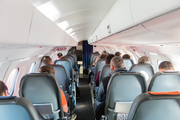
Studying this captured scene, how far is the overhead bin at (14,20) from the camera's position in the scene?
3.76ft

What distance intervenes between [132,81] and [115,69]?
541 millimetres

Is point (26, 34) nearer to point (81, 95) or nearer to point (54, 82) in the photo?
point (54, 82)

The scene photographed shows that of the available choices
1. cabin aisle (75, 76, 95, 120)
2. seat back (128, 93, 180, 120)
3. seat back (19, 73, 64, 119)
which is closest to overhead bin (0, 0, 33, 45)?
seat back (19, 73, 64, 119)

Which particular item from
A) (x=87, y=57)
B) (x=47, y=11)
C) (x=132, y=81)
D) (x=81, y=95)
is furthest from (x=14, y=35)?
(x=87, y=57)

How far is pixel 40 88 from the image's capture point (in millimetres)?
2363

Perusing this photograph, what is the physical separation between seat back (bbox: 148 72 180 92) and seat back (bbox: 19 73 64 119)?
5.06ft

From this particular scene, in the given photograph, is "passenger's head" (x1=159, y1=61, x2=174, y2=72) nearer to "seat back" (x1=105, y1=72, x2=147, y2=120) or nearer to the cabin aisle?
"seat back" (x1=105, y1=72, x2=147, y2=120)

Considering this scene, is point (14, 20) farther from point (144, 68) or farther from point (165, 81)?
point (144, 68)

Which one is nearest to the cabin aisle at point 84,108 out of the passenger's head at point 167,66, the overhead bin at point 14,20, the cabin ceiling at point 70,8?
the passenger's head at point 167,66

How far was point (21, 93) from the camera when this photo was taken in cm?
232

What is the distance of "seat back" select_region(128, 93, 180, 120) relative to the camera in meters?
1.25

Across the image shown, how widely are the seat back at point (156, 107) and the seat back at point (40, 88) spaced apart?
1374 millimetres

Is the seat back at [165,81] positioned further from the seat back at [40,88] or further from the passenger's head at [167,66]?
the seat back at [40,88]

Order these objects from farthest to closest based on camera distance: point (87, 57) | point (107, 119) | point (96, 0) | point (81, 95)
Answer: point (87, 57)
point (81, 95)
point (107, 119)
point (96, 0)
